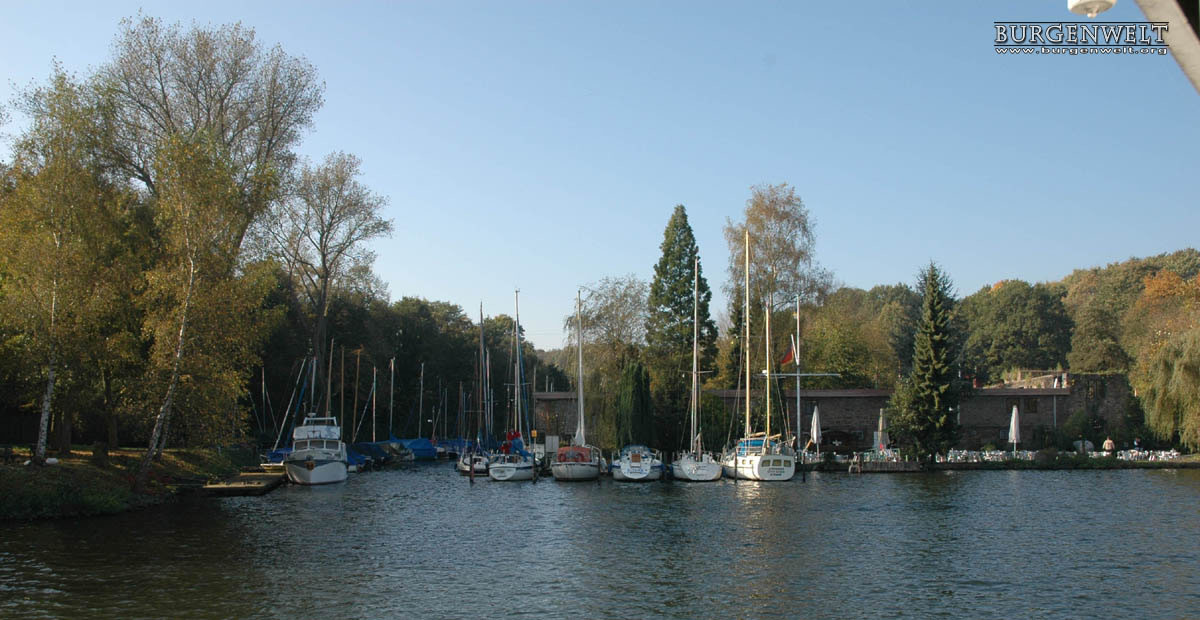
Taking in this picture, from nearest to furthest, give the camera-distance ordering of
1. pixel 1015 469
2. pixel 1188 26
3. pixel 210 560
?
pixel 1188 26, pixel 210 560, pixel 1015 469

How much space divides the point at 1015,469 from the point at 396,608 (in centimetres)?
3959

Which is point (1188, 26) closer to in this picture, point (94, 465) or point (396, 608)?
point (396, 608)

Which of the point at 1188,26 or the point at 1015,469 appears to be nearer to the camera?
the point at 1188,26

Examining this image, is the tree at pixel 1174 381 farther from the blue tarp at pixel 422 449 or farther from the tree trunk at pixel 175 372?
the blue tarp at pixel 422 449

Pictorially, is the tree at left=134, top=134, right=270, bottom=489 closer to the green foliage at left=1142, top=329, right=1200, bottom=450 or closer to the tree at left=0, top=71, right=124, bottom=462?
the tree at left=0, top=71, right=124, bottom=462

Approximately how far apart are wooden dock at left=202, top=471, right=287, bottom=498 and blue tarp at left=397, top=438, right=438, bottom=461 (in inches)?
1008

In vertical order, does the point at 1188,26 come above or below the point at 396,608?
above

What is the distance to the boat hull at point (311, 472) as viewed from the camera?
40622 millimetres

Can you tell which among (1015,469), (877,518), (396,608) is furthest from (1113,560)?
(1015,469)

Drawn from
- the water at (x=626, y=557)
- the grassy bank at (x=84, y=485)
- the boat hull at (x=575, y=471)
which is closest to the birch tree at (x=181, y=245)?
the grassy bank at (x=84, y=485)

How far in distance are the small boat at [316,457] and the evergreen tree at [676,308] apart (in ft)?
63.2

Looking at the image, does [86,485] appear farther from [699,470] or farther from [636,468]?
[699,470]

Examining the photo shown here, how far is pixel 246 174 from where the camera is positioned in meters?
33.5

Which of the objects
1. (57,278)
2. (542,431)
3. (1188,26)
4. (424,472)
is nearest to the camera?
(1188,26)
